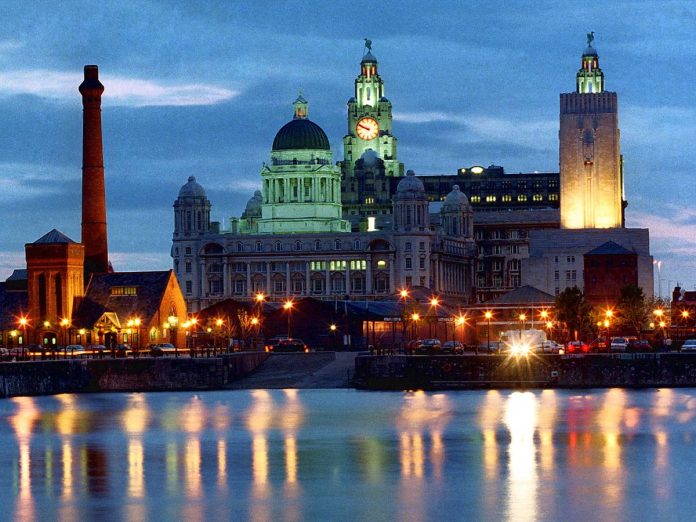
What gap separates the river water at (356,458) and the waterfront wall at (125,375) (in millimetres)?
9227

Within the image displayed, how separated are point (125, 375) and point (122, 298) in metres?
52.0

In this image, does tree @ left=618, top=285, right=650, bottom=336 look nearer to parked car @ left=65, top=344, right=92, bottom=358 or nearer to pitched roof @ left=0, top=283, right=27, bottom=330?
pitched roof @ left=0, top=283, right=27, bottom=330

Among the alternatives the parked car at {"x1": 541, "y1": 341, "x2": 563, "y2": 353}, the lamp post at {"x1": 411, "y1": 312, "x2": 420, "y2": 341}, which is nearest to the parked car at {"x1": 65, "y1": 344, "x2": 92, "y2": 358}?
the lamp post at {"x1": 411, "y1": 312, "x2": 420, "y2": 341}

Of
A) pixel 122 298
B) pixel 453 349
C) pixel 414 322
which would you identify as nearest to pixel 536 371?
pixel 453 349

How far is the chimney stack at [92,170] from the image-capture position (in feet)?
601

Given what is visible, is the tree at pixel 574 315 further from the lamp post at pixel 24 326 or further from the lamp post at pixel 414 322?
the lamp post at pixel 24 326

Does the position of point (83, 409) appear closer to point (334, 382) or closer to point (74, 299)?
point (334, 382)

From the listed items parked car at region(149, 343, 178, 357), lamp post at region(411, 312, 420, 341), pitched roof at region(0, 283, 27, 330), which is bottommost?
parked car at region(149, 343, 178, 357)

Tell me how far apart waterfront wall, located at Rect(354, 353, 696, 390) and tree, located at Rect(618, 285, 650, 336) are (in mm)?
61580

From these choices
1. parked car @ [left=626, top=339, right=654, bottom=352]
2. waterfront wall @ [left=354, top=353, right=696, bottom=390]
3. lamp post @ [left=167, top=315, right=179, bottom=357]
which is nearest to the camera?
waterfront wall @ [left=354, top=353, right=696, bottom=390]

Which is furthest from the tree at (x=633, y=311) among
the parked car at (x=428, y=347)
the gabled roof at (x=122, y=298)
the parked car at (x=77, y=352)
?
the parked car at (x=77, y=352)

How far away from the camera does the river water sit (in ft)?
219

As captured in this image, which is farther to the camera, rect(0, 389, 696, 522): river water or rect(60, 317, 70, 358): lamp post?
rect(60, 317, 70, 358): lamp post

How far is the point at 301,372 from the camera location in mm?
137000
